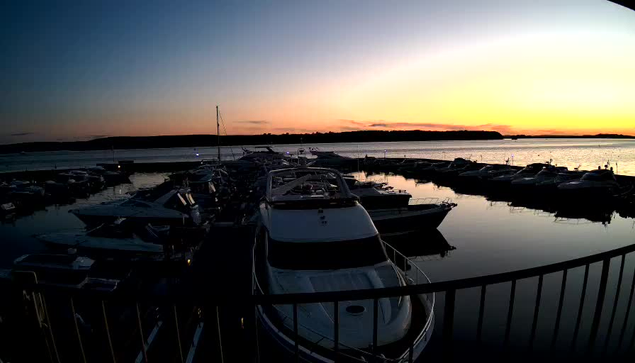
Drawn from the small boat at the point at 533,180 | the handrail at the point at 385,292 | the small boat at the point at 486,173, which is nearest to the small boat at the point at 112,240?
the handrail at the point at 385,292

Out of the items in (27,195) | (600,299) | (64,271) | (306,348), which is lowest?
(27,195)

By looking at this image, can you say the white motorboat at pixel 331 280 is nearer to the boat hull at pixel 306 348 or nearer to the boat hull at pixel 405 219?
the boat hull at pixel 306 348

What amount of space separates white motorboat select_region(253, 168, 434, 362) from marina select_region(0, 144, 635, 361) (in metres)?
0.05

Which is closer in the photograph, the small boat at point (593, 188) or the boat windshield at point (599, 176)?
the small boat at point (593, 188)

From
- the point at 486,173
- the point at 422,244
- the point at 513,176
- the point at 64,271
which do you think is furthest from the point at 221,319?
the point at 486,173

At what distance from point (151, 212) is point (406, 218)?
15.6 metres

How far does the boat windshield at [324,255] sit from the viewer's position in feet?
25.5

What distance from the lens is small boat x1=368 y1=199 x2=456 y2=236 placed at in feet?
63.6

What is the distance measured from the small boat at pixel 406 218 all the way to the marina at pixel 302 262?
77 millimetres

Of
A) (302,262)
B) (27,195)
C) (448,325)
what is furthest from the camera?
(27,195)

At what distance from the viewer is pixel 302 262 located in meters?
7.77

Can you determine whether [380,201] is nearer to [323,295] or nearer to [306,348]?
[306,348]

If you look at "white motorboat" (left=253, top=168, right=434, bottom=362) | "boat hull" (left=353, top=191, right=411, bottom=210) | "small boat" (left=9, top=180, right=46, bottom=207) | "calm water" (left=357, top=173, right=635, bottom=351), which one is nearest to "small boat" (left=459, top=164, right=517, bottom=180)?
"calm water" (left=357, top=173, right=635, bottom=351)

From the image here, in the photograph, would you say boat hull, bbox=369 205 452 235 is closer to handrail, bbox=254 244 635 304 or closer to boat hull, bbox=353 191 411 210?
boat hull, bbox=353 191 411 210
